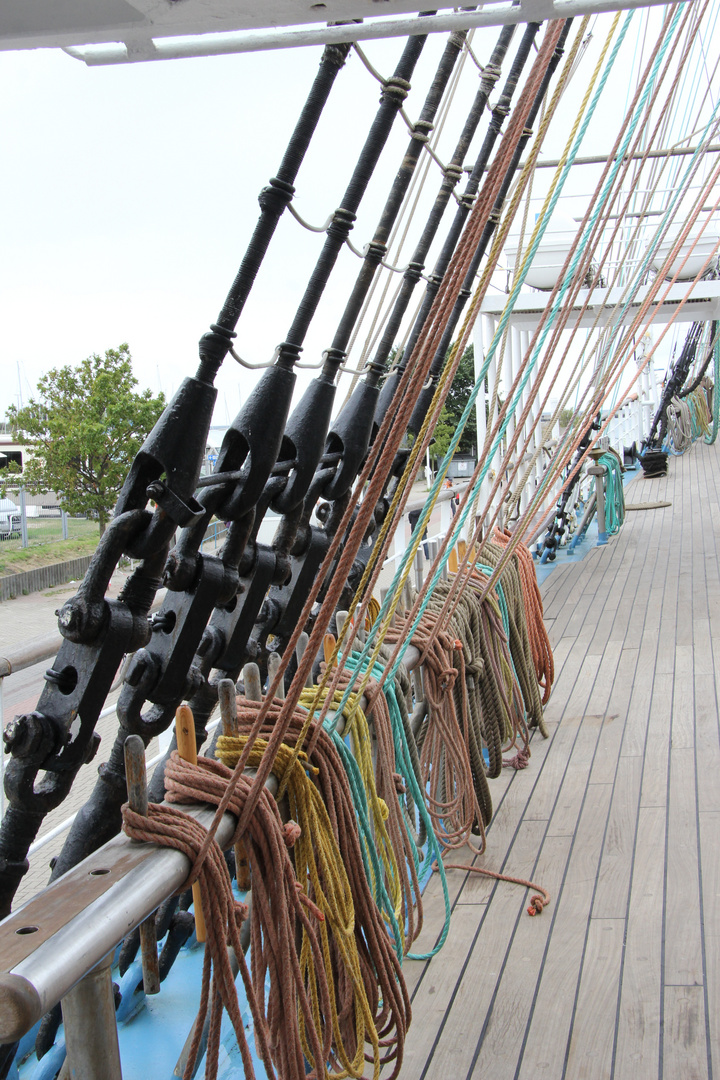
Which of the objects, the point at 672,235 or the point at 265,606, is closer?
the point at 265,606

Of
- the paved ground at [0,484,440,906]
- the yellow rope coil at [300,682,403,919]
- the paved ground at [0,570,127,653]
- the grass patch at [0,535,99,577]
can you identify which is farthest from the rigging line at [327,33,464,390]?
the grass patch at [0,535,99,577]

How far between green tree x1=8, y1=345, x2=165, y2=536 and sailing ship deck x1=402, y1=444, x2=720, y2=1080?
23.8 meters

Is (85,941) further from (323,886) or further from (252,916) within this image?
(323,886)

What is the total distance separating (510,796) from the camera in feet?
9.70

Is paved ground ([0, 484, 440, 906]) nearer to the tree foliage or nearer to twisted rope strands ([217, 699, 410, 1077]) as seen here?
twisted rope strands ([217, 699, 410, 1077])

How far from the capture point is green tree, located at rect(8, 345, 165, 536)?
26.3m

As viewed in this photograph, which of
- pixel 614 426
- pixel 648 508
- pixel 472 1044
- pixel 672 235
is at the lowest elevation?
pixel 472 1044

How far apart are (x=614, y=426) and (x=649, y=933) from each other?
11.1 meters

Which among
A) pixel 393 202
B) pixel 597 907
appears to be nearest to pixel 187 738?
pixel 597 907

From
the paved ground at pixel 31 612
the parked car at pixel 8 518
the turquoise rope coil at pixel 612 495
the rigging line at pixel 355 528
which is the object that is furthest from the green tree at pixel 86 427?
the rigging line at pixel 355 528

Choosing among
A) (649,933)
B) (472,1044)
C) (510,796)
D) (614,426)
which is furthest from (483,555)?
(614,426)

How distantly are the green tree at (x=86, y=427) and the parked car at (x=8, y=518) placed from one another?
6.73 metres

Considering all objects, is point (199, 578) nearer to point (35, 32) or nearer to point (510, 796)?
point (35, 32)

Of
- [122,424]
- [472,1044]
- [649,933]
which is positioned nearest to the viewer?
[472,1044]
